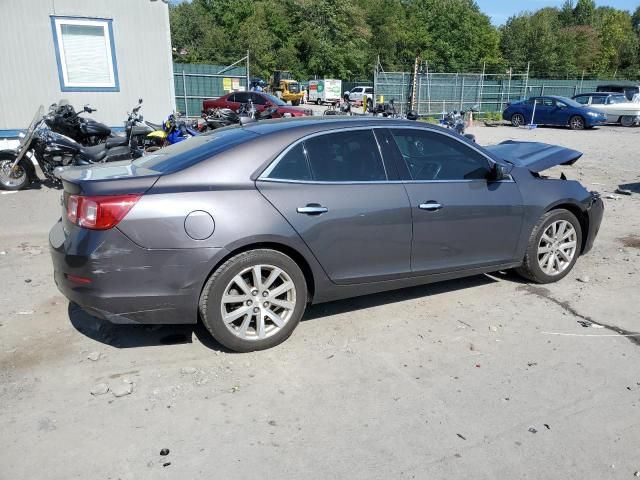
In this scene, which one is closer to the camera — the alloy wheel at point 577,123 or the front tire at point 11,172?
the front tire at point 11,172

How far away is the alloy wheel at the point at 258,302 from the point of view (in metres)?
3.60

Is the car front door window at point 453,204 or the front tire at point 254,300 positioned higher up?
the car front door window at point 453,204

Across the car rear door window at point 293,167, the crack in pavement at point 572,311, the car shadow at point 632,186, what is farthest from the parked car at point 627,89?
the car rear door window at point 293,167

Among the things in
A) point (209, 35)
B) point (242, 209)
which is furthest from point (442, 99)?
point (209, 35)

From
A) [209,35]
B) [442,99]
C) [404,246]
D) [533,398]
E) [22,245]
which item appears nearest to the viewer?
[533,398]

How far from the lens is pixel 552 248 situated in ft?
16.4

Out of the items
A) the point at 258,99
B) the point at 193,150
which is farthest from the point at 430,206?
the point at 258,99

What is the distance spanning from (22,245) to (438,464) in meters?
5.56

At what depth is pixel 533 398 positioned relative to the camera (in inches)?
128

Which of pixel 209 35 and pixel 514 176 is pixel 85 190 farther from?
pixel 209 35

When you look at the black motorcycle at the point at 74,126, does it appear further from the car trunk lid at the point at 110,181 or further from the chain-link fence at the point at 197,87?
the chain-link fence at the point at 197,87

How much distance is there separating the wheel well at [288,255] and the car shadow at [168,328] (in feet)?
1.78

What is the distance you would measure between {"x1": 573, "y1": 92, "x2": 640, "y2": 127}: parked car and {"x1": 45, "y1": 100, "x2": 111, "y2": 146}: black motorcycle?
2371 cm

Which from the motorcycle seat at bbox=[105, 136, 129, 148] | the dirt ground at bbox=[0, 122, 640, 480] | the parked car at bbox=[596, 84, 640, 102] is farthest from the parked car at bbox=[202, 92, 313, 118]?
the parked car at bbox=[596, 84, 640, 102]
